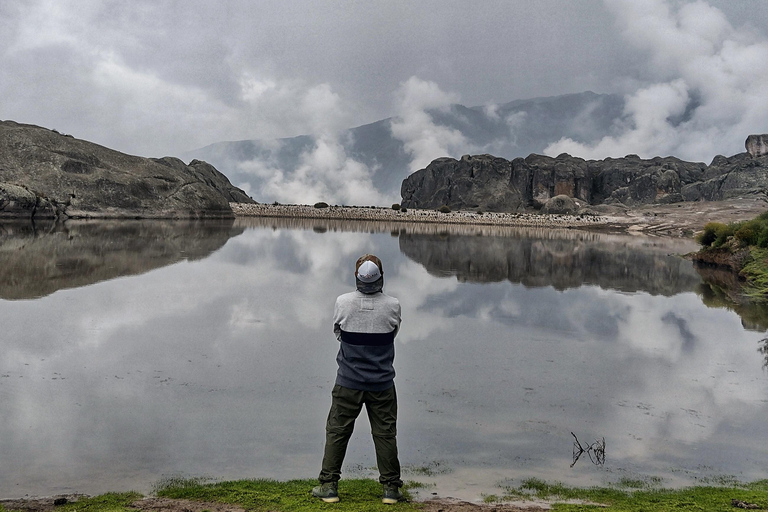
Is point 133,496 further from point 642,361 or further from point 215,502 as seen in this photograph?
point 642,361

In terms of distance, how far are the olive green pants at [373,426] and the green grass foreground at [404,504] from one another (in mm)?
303

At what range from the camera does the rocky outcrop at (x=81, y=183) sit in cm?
5053

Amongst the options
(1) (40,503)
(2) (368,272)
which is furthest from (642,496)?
(1) (40,503)

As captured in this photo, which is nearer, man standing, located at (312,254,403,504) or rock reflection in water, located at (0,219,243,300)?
man standing, located at (312,254,403,504)

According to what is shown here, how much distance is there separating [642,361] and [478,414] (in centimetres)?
510

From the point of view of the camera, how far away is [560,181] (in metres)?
140

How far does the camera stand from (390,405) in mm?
6137

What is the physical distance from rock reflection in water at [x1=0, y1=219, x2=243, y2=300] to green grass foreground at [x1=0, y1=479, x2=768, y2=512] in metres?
11.3

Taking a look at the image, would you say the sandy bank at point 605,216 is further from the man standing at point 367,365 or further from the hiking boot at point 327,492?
the hiking boot at point 327,492

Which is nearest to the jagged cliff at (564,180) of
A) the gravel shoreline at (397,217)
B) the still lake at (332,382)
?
the gravel shoreline at (397,217)

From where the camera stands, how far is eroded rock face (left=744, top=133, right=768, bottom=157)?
129 m

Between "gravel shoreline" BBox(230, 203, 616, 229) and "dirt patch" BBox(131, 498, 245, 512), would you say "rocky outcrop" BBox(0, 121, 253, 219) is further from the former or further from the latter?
"dirt patch" BBox(131, 498, 245, 512)

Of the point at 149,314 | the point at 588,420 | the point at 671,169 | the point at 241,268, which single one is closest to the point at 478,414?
the point at 588,420

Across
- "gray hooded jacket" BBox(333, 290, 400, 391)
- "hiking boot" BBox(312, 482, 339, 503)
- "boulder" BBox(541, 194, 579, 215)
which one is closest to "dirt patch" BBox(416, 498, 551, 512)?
"hiking boot" BBox(312, 482, 339, 503)
